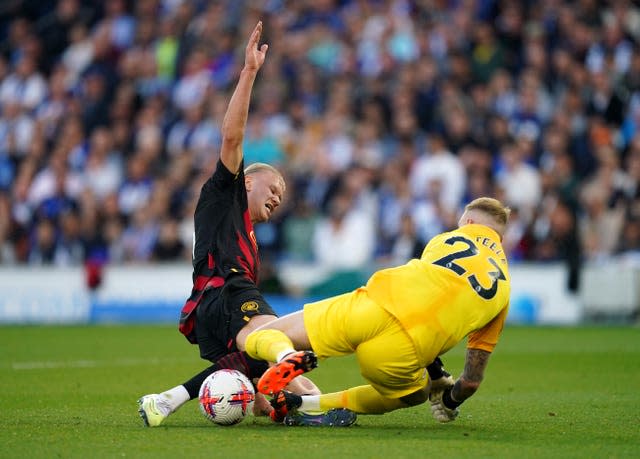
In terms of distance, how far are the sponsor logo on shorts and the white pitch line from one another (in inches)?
195

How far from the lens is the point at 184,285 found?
19.5 meters

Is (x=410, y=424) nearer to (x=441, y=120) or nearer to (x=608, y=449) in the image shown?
(x=608, y=449)

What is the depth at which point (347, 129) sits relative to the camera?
65.7 feet

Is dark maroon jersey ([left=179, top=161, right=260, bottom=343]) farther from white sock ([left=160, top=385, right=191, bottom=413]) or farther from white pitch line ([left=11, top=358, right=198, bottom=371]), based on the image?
white pitch line ([left=11, top=358, right=198, bottom=371])

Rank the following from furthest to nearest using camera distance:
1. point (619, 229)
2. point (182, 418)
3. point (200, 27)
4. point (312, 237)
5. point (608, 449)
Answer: point (200, 27) → point (312, 237) → point (619, 229) → point (182, 418) → point (608, 449)

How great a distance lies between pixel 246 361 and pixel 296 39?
14588 mm

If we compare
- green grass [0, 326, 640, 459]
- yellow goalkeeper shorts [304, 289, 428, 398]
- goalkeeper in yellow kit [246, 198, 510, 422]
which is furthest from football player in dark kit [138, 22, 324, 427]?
yellow goalkeeper shorts [304, 289, 428, 398]

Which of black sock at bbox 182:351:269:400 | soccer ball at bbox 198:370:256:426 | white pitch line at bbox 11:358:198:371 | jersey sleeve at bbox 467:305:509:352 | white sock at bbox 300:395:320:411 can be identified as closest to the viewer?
soccer ball at bbox 198:370:256:426

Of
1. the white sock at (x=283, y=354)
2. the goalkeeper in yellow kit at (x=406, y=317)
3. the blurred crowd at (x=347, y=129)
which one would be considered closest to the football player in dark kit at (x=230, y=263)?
the goalkeeper in yellow kit at (x=406, y=317)

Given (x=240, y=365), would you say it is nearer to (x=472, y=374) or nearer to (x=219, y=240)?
(x=219, y=240)

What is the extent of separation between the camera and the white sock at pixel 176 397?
24.3ft

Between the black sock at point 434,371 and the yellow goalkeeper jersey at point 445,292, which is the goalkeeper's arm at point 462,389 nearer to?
the black sock at point 434,371

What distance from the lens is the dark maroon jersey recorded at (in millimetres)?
7805

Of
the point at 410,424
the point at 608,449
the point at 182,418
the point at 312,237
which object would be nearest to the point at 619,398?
the point at 410,424
